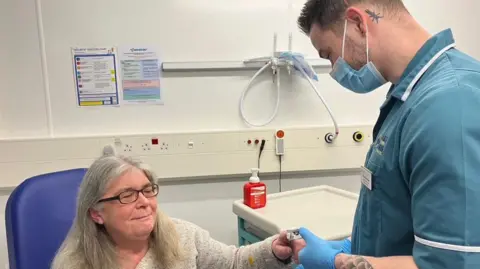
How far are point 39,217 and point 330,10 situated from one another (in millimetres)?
1329

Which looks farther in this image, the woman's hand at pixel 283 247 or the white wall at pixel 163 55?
the white wall at pixel 163 55

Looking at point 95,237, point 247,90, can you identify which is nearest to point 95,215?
point 95,237

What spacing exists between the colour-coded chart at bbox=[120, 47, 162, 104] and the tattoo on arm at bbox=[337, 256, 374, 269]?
1.65m

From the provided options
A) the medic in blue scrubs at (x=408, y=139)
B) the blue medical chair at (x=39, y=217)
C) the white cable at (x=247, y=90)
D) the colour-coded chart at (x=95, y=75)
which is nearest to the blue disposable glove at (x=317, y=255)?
the medic in blue scrubs at (x=408, y=139)

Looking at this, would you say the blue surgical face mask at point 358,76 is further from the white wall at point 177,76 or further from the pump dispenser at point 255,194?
the white wall at point 177,76

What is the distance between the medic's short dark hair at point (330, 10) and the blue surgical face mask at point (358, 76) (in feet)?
0.15

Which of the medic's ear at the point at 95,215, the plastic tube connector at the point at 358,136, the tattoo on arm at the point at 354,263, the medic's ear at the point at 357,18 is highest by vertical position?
the medic's ear at the point at 357,18

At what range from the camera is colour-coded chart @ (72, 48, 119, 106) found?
225cm

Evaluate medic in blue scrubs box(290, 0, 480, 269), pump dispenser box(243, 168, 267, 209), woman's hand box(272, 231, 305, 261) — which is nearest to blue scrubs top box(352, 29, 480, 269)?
medic in blue scrubs box(290, 0, 480, 269)

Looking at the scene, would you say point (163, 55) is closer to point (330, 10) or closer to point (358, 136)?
point (358, 136)

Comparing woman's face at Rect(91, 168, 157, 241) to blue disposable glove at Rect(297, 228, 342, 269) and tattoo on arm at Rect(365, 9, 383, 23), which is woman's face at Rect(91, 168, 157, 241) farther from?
tattoo on arm at Rect(365, 9, 383, 23)

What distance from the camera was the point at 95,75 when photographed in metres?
2.27

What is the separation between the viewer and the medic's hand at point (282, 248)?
1.48 m

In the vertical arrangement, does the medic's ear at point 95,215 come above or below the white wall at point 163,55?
below
